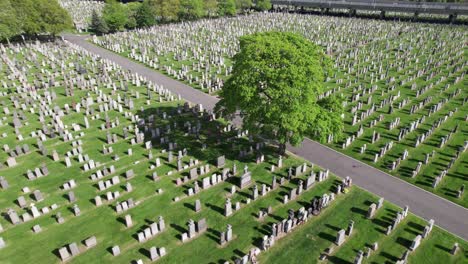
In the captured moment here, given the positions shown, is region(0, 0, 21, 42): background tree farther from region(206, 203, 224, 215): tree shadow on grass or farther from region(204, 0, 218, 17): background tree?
region(206, 203, 224, 215): tree shadow on grass

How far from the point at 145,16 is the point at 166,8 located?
6068mm

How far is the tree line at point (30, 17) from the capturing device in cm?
5378

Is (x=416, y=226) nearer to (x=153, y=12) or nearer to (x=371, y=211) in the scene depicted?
(x=371, y=211)

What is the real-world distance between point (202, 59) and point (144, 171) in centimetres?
3258

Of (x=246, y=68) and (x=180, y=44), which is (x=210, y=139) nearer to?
(x=246, y=68)

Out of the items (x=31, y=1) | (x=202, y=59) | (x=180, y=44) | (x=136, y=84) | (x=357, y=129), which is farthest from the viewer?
(x=180, y=44)

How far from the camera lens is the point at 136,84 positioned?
1644 inches

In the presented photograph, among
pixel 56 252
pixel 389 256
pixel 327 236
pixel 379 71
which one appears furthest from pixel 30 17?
pixel 389 256

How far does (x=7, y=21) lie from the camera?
5356 centimetres

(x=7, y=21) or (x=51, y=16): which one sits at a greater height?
(x=51, y=16)

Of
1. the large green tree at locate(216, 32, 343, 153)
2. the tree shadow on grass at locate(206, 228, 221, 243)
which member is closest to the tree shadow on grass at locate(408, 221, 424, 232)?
the large green tree at locate(216, 32, 343, 153)

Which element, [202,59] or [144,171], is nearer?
[144,171]

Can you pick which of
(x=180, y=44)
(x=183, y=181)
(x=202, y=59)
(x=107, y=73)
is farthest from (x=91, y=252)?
(x=180, y=44)

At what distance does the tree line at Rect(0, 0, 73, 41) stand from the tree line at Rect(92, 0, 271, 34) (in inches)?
430
